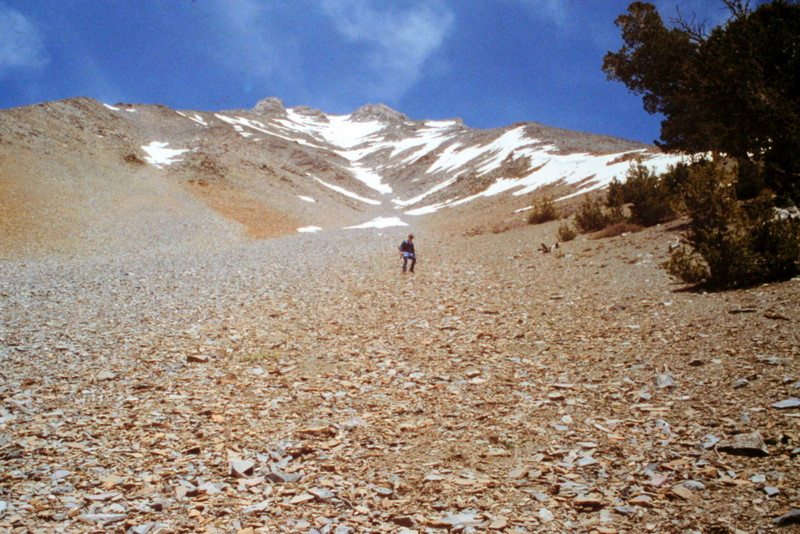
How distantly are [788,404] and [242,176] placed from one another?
57.8 meters

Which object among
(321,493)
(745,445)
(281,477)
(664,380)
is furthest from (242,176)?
(745,445)

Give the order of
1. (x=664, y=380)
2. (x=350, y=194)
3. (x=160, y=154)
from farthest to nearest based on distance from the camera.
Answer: (x=350, y=194), (x=160, y=154), (x=664, y=380)

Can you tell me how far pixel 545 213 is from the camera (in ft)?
93.6

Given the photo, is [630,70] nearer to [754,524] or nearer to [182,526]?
[754,524]

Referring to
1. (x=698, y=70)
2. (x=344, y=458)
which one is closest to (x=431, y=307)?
(x=344, y=458)

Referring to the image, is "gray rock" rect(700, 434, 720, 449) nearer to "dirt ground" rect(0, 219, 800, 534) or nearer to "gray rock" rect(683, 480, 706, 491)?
"dirt ground" rect(0, 219, 800, 534)

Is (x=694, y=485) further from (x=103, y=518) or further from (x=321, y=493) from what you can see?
(x=103, y=518)

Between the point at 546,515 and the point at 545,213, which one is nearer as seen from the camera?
the point at 546,515

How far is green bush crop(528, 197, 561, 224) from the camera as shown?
28469 millimetres

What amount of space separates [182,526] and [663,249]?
654 inches

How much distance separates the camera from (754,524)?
345 centimetres

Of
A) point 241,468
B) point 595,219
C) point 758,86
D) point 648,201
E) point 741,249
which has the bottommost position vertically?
point 241,468

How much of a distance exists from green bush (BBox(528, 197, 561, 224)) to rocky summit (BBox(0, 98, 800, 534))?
9370 millimetres

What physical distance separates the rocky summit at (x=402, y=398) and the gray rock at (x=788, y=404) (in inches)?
1.1
